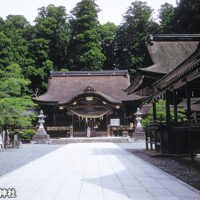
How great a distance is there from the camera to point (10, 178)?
475 centimetres

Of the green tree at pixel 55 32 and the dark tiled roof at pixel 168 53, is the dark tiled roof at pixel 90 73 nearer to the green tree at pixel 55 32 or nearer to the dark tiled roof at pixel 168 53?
the green tree at pixel 55 32

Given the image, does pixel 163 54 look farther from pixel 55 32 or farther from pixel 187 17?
pixel 55 32

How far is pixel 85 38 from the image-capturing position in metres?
31.7

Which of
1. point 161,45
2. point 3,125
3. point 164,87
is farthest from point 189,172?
point 3,125

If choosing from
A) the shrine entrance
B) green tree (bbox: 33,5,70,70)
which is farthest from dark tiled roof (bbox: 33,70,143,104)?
green tree (bbox: 33,5,70,70)

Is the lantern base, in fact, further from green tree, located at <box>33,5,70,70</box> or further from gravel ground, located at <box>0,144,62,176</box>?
green tree, located at <box>33,5,70,70</box>

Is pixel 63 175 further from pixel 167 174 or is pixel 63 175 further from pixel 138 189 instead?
pixel 167 174

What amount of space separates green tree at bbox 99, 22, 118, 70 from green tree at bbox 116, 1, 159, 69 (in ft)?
3.66

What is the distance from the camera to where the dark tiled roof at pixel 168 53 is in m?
8.61

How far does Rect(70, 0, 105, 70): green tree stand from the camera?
101 ft

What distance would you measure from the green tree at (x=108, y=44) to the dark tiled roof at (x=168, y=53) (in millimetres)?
25492

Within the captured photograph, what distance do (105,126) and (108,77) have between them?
282 inches

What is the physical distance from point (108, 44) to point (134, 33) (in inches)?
174

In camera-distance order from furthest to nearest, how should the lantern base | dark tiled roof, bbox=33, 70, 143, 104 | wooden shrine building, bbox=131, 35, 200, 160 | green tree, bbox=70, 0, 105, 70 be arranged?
green tree, bbox=70, 0, 105, 70 < dark tiled roof, bbox=33, 70, 143, 104 < the lantern base < wooden shrine building, bbox=131, 35, 200, 160
